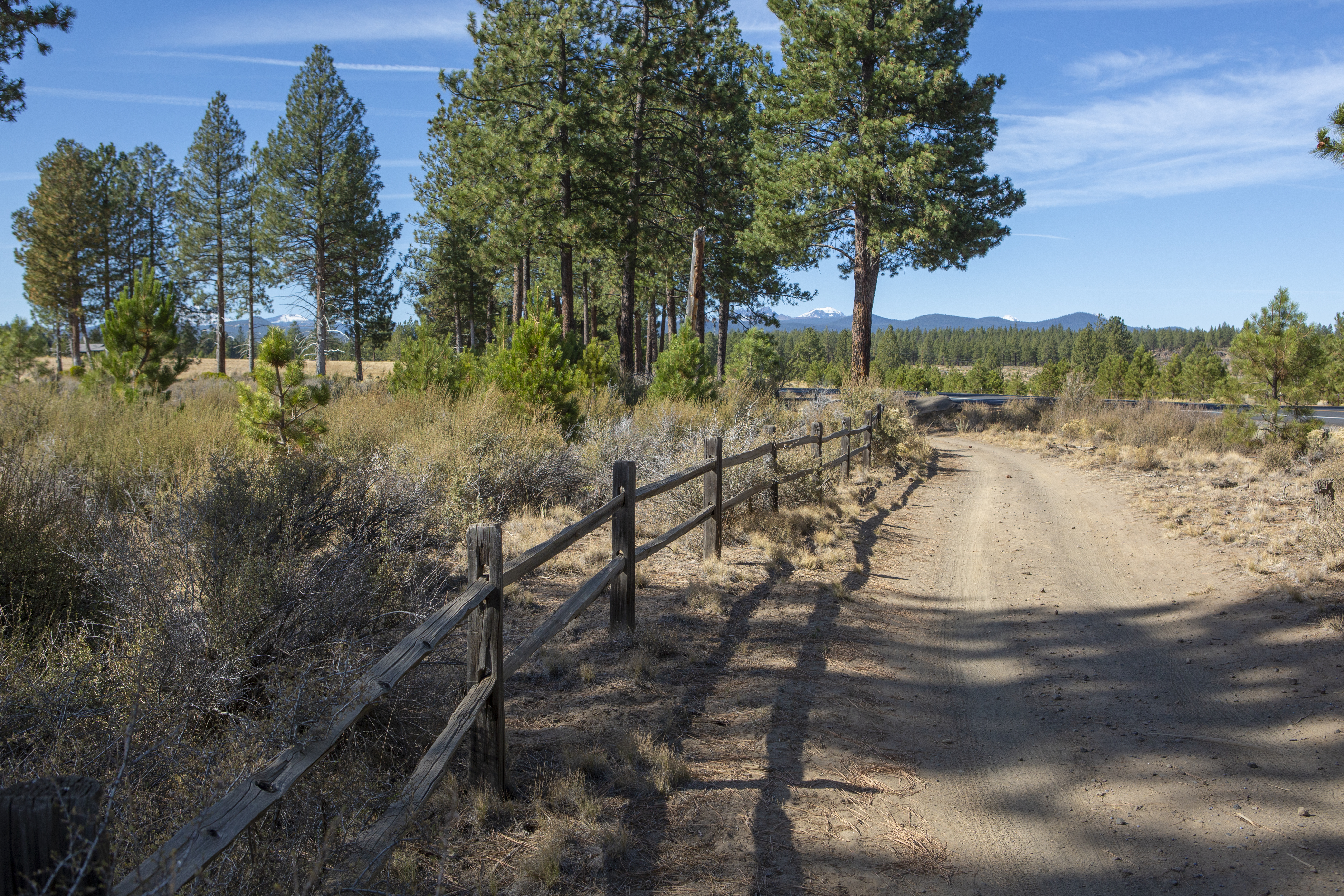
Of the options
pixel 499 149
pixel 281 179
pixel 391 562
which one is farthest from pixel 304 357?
pixel 281 179

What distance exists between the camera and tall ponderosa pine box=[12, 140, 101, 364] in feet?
123

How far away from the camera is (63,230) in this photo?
3772 cm

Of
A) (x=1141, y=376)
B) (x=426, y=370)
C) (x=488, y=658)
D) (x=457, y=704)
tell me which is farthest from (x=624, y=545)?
(x=1141, y=376)

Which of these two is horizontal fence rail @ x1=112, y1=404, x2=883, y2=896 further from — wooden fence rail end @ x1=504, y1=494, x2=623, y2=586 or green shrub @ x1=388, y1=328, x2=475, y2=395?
green shrub @ x1=388, y1=328, x2=475, y2=395

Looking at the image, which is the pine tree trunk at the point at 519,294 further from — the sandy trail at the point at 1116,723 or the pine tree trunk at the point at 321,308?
the sandy trail at the point at 1116,723

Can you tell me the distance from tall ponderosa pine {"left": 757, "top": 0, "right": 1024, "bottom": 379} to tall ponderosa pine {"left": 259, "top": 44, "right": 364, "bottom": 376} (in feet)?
65.2

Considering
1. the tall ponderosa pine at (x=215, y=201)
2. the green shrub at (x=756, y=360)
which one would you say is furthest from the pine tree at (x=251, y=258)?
the green shrub at (x=756, y=360)

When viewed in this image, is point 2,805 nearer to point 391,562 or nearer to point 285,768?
point 285,768

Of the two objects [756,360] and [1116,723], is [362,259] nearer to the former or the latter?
[756,360]

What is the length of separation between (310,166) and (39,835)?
121 feet

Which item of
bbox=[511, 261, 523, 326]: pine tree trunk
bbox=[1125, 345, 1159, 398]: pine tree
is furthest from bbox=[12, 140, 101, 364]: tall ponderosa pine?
bbox=[1125, 345, 1159, 398]: pine tree

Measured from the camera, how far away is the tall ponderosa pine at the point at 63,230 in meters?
37.3

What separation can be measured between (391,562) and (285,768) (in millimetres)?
3506

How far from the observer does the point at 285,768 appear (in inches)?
83.0
